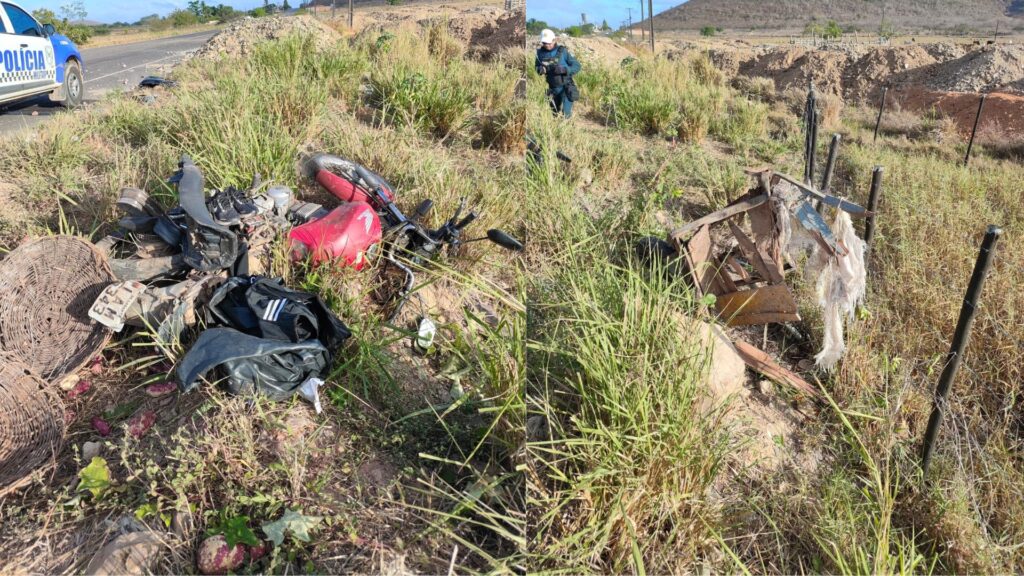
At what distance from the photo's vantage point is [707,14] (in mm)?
58344

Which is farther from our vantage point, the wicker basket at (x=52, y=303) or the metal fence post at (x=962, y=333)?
the wicker basket at (x=52, y=303)

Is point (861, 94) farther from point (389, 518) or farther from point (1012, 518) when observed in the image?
point (389, 518)

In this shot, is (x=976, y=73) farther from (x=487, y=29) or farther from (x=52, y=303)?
(x=52, y=303)

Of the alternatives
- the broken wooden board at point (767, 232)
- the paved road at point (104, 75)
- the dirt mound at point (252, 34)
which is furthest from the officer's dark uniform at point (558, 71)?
the paved road at point (104, 75)

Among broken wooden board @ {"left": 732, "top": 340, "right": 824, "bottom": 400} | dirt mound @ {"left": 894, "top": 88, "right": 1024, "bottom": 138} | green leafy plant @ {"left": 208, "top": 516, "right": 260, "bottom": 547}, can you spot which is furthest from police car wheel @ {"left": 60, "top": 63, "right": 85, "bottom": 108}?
dirt mound @ {"left": 894, "top": 88, "right": 1024, "bottom": 138}

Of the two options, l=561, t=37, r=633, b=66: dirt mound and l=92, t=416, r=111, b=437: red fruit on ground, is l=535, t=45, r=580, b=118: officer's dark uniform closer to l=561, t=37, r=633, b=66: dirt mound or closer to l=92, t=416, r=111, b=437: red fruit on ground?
l=92, t=416, r=111, b=437: red fruit on ground

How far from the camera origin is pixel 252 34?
1074cm

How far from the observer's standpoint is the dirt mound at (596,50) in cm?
1343

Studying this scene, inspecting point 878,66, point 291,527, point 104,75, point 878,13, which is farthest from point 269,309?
point 878,13

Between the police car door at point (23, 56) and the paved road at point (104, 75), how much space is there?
0.35 metres

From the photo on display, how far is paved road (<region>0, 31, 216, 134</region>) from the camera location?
24.4 feet

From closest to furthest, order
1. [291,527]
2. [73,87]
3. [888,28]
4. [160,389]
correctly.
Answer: [291,527] → [160,389] → [73,87] → [888,28]

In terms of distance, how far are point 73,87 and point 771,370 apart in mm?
9772

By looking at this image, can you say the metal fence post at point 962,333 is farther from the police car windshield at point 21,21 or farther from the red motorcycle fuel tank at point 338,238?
the police car windshield at point 21,21
